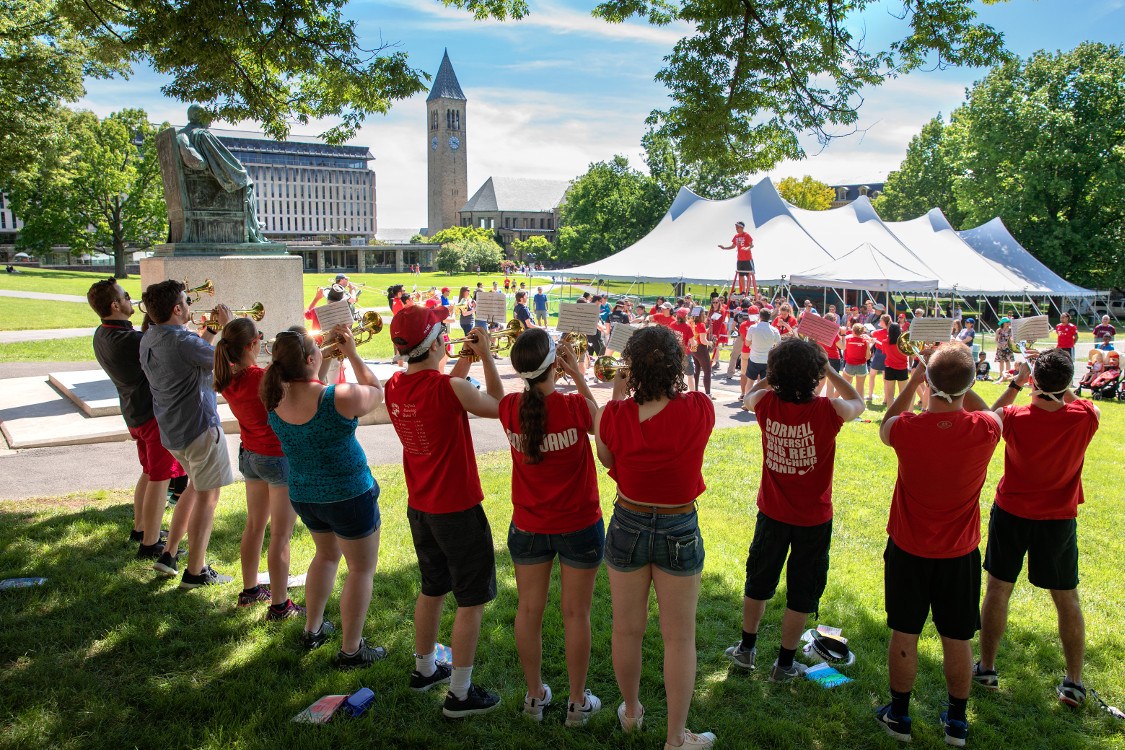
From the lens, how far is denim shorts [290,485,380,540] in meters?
3.61

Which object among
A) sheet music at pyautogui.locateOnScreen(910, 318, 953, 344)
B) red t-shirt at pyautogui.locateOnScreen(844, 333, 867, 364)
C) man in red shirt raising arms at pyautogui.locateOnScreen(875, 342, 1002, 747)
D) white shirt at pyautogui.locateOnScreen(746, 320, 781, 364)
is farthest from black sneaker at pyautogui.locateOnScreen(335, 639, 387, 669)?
red t-shirt at pyautogui.locateOnScreen(844, 333, 867, 364)

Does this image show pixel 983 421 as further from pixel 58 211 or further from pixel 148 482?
pixel 58 211

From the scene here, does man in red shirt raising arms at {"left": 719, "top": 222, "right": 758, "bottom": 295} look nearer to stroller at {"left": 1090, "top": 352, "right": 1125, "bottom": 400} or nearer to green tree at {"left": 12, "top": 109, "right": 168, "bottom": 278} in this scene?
stroller at {"left": 1090, "top": 352, "right": 1125, "bottom": 400}

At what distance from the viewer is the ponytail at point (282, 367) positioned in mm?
3438

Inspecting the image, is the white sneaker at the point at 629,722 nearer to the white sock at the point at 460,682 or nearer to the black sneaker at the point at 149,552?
the white sock at the point at 460,682

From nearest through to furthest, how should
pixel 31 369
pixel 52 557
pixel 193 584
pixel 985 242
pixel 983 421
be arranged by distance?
pixel 983 421 → pixel 193 584 → pixel 52 557 → pixel 31 369 → pixel 985 242

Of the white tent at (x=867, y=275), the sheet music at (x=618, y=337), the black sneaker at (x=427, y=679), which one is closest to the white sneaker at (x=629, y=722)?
the black sneaker at (x=427, y=679)

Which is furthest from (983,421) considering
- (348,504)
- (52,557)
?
(52,557)

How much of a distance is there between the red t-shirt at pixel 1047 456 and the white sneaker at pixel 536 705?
2.56 metres

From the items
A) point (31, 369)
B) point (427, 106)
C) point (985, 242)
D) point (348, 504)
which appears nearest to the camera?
point (348, 504)

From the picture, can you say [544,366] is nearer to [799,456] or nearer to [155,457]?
[799,456]

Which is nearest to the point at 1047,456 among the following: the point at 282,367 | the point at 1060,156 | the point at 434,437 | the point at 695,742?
the point at 695,742

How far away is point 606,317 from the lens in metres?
19.1

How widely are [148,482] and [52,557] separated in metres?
0.84
